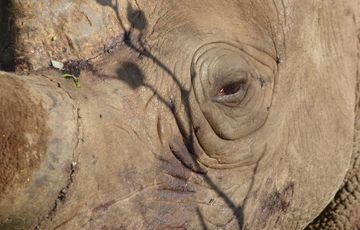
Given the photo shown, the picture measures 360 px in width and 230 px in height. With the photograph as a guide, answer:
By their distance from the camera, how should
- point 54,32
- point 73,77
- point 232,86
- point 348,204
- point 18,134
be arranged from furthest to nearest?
1. point 348,204
2. point 232,86
3. point 54,32
4. point 73,77
5. point 18,134

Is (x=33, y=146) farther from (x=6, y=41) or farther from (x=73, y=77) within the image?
(x=6, y=41)

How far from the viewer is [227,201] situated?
10.9 feet

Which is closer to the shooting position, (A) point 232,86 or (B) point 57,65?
(B) point 57,65

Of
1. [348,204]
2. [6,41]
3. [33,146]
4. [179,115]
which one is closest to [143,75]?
[179,115]

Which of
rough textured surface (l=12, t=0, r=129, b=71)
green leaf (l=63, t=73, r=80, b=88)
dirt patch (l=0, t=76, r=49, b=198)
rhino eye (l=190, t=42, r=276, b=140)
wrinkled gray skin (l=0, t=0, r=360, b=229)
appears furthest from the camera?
rhino eye (l=190, t=42, r=276, b=140)

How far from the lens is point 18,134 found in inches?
89.2

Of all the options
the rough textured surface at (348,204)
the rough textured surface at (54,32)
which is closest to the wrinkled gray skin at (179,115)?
the rough textured surface at (54,32)

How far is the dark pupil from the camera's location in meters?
3.23

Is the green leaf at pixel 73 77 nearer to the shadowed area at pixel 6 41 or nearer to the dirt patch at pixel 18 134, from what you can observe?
the shadowed area at pixel 6 41

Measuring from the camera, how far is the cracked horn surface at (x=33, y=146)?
7.43 feet

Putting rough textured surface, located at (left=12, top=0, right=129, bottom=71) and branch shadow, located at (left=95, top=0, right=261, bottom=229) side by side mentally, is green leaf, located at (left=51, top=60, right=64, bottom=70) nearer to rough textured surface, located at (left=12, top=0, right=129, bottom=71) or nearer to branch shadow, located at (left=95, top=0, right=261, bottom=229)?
rough textured surface, located at (left=12, top=0, right=129, bottom=71)

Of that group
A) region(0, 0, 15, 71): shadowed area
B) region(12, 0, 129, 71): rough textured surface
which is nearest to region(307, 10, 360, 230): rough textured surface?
region(12, 0, 129, 71): rough textured surface

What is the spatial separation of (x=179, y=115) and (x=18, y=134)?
963 millimetres

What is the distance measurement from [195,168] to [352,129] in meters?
1.04
